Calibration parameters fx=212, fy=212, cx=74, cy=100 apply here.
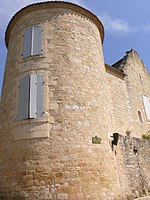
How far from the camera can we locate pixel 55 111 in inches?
258

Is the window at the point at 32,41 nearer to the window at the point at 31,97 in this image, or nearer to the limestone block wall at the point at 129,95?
the window at the point at 31,97

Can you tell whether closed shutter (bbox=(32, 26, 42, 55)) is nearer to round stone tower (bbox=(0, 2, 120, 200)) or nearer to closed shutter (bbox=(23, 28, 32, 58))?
round stone tower (bbox=(0, 2, 120, 200))

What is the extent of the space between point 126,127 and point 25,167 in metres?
5.74

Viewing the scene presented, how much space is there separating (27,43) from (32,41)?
0.73 ft

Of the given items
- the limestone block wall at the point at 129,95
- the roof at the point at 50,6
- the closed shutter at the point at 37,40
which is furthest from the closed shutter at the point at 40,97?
the limestone block wall at the point at 129,95

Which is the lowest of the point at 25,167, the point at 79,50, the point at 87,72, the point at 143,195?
the point at 143,195

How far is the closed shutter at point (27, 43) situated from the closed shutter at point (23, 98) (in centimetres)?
100

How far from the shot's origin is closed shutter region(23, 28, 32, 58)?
759 centimetres

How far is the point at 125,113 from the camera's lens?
1052 centimetres

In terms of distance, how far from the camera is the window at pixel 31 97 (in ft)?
21.5

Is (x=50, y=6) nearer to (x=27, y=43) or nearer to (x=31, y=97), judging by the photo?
(x=27, y=43)

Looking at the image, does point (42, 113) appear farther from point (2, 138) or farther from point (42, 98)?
point (2, 138)

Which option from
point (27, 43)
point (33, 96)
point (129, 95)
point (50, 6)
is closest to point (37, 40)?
point (27, 43)

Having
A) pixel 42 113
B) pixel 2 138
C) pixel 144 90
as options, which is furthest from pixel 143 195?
pixel 144 90
